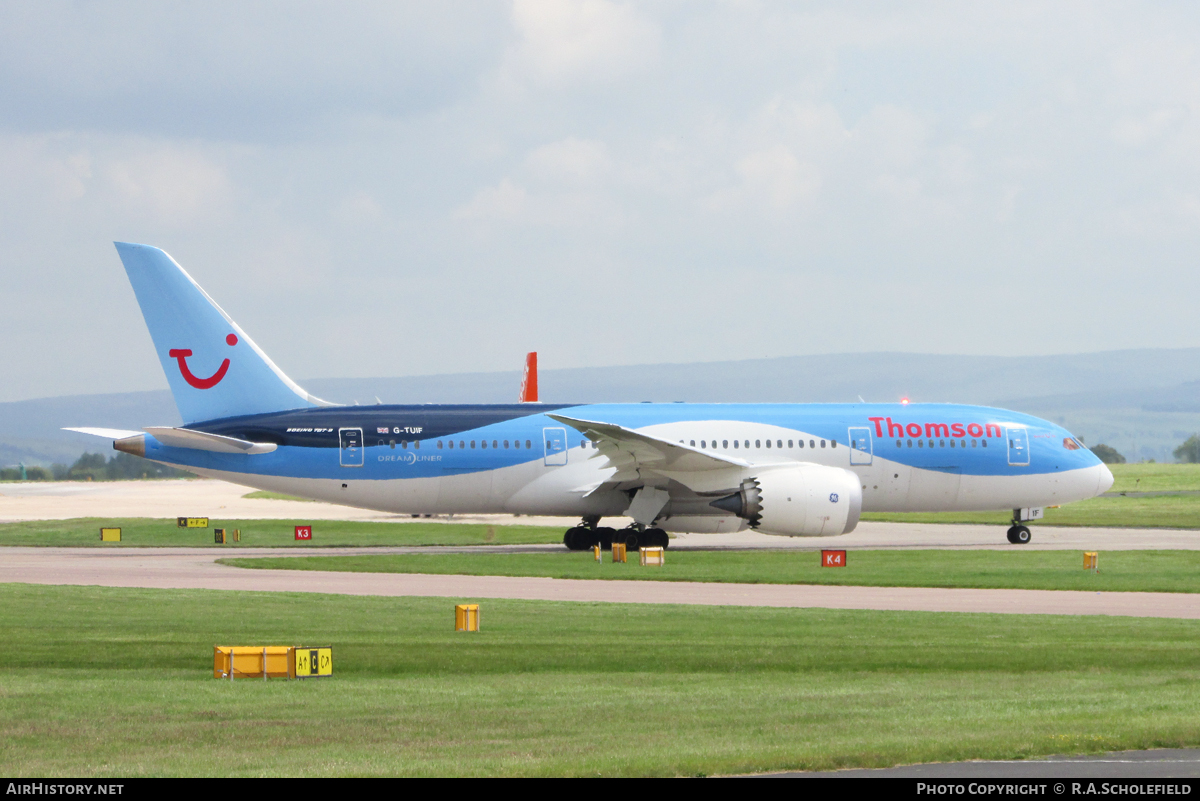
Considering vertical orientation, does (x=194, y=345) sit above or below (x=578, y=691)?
above

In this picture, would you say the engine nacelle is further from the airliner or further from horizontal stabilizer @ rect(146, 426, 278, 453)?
horizontal stabilizer @ rect(146, 426, 278, 453)

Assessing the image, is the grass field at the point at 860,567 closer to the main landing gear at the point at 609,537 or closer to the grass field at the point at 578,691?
the main landing gear at the point at 609,537

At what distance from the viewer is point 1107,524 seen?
50438 mm

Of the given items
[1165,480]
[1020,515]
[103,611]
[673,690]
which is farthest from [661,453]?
[1165,480]

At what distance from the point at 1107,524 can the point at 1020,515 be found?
11.5 metres

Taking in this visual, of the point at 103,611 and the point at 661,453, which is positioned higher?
the point at 661,453

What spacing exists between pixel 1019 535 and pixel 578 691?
28.0 meters

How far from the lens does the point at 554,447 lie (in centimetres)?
3706

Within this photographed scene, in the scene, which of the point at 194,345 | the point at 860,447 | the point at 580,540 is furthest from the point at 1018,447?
the point at 194,345

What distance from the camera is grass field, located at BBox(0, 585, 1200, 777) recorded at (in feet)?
37.1

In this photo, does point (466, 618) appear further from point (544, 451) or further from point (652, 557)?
point (544, 451)

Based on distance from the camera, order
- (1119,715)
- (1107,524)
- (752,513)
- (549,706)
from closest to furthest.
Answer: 1. (1119,715)
2. (549,706)
3. (752,513)
4. (1107,524)

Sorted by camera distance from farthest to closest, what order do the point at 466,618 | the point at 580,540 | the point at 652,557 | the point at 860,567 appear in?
the point at 580,540, the point at 652,557, the point at 860,567, the point at 466,618
